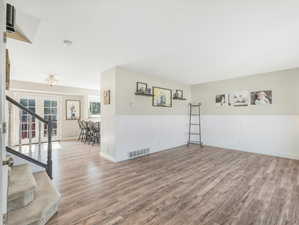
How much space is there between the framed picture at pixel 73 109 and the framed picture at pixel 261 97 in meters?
7.13

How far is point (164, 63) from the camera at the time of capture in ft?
11.2

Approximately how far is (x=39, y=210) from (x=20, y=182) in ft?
1.65

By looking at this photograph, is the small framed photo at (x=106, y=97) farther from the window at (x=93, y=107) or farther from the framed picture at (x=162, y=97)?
the window at (x=93, y=107)

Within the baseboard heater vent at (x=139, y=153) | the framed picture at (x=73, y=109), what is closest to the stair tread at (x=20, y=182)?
the baseboard heater vent at (x=139, y=153)

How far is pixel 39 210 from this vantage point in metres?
1.56

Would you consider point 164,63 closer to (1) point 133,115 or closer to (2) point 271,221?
(1) point 133,115

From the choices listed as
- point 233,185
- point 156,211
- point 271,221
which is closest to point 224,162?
point 233,185

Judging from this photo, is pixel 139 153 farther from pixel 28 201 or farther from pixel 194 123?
pixel 194 123

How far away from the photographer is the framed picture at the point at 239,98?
457cm

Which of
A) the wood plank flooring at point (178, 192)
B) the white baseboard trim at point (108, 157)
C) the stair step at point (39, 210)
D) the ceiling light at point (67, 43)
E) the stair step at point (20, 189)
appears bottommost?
Result: the wood plank flooring at point (178, 192)

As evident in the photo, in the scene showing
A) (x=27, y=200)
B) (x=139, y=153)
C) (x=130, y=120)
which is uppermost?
(x=130, y=120)

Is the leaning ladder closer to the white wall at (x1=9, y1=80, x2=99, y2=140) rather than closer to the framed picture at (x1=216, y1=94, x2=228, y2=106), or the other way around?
the framed picture at (x1=216, y1=94, x2=228, y2=106)

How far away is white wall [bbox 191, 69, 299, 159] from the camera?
3.84 m

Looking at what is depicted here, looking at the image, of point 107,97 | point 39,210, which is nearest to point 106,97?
point 107,97
